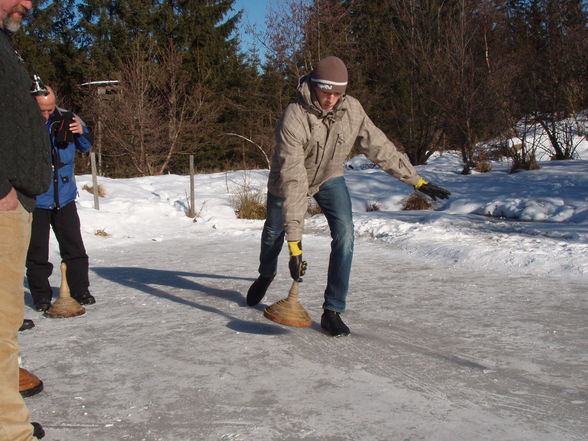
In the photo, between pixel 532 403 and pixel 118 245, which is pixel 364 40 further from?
pixel 532 403

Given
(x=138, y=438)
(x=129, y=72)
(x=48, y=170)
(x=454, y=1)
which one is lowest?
(x=138, y=438)

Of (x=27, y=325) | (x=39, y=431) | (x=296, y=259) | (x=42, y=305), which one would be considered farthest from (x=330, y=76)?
(x=42, y=305)

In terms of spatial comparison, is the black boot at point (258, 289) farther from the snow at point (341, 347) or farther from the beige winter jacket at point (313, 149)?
the beige winter jacket at point (313, 149)

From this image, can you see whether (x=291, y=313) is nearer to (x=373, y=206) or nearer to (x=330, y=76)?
(x=330, y=76)

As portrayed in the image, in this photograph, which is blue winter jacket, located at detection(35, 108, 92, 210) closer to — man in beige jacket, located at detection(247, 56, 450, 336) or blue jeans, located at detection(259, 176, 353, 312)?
man in beige jacket, located at detection(247, 56, 450, 336)

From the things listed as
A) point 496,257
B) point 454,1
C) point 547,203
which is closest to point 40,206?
point 496,257

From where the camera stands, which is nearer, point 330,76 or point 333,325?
point 330,76

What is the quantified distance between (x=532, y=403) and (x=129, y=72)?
22.0 meters

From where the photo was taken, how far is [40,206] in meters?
4.27

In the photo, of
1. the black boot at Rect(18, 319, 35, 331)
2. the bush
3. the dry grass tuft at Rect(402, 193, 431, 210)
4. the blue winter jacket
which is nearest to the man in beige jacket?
the blue winter jacket

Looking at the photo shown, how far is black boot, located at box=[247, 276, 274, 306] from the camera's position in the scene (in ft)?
14.1

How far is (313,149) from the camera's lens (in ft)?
12.1

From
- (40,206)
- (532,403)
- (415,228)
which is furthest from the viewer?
(415,228)

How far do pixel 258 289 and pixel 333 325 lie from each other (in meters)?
0.84
